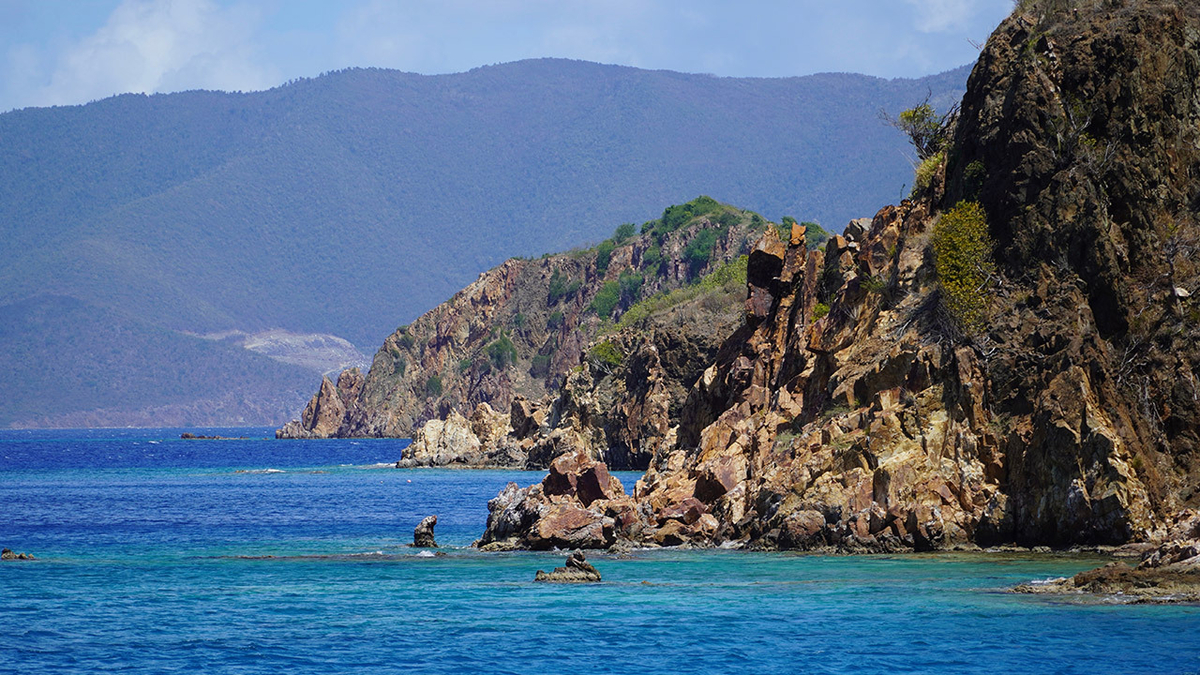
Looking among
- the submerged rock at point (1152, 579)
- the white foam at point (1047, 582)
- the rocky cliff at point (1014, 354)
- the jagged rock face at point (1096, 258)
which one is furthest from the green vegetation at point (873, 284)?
the white foam at point (1047, 582)

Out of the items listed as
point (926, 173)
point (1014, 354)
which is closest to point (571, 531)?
point (1014, 354)

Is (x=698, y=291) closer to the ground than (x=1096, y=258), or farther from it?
farther from it

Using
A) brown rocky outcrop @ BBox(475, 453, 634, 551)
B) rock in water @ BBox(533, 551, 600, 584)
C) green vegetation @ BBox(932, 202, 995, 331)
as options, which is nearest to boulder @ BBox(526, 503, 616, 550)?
brown rocky outcrop @ BBox(475, 453, 634, 551)

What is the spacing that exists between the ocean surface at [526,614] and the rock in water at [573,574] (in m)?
0.61

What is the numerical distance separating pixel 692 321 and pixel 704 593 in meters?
83.9

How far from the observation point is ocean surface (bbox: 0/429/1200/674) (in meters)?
32.7

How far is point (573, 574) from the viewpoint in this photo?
4409cm

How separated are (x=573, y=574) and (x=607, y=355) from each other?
300 ft

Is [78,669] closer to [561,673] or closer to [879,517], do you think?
[561,673]

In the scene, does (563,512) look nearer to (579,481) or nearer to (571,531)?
(571,531)

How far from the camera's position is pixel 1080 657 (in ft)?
103

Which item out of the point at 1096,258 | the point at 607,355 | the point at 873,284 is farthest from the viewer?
the point at 607,355

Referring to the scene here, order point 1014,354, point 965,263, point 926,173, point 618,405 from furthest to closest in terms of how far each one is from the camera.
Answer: point 618,405 → point 926,173 → point 965,263 → point 1014,354

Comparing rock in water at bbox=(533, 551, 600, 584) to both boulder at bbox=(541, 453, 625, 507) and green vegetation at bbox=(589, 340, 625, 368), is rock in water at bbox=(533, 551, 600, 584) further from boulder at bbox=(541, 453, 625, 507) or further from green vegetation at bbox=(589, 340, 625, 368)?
green vegetation at bbox=(589, 340, 625, 368)
